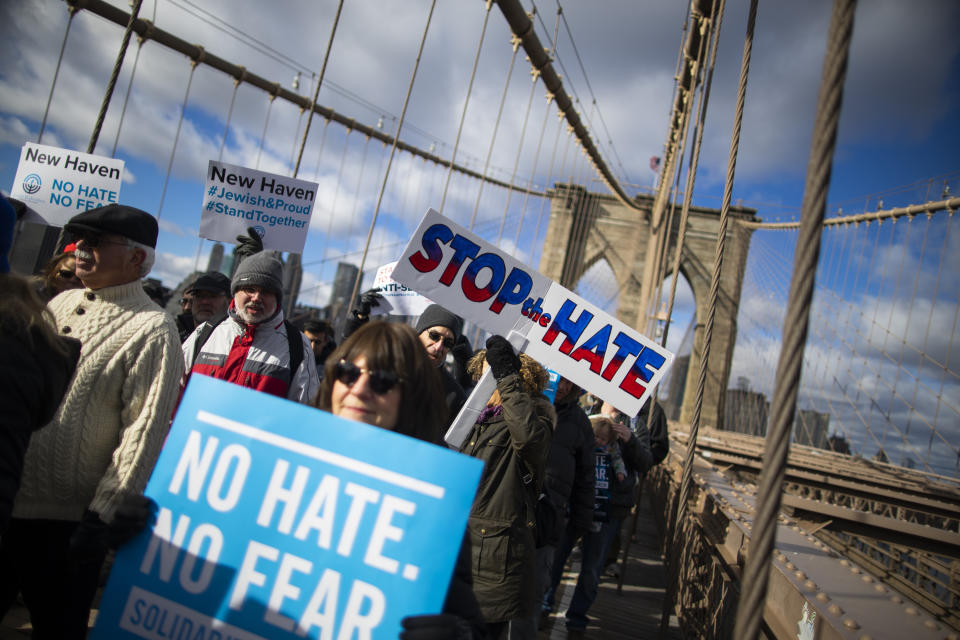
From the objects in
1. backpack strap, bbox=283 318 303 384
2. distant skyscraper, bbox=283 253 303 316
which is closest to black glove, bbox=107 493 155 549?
backpack strap, bbox=283 318 303 384

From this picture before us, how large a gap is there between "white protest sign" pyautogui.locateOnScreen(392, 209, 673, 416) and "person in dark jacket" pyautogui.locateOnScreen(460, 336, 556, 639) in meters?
0.31

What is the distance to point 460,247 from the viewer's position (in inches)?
88.0

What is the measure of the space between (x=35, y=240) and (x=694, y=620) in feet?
33.5

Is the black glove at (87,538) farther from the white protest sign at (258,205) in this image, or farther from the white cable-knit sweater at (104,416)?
the white protest sign at (258,205)

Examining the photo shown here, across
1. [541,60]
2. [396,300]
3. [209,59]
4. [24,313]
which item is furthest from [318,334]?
[209,59]

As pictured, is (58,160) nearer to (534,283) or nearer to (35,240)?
(534,283)

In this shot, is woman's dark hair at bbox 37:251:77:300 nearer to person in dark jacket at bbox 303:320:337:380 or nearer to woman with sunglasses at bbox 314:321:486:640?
person in dark jacket at bbox 303:320:337:380

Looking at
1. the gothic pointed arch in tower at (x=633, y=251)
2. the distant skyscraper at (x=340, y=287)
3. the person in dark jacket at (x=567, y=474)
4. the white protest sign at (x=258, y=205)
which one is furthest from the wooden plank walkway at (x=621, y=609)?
the gothic pointed arch in tower at (x=633, y=251)

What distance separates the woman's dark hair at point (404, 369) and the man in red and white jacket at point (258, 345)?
0.87 metres

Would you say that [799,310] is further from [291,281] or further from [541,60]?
[291,281]

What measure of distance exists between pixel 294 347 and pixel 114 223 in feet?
2.53

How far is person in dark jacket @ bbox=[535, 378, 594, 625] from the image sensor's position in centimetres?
219

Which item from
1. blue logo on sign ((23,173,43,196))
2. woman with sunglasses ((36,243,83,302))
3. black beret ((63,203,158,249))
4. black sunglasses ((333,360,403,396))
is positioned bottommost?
black sunglasses ((333,360,403,396))

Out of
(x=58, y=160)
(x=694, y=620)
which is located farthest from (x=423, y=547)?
(x=58, y=160)
